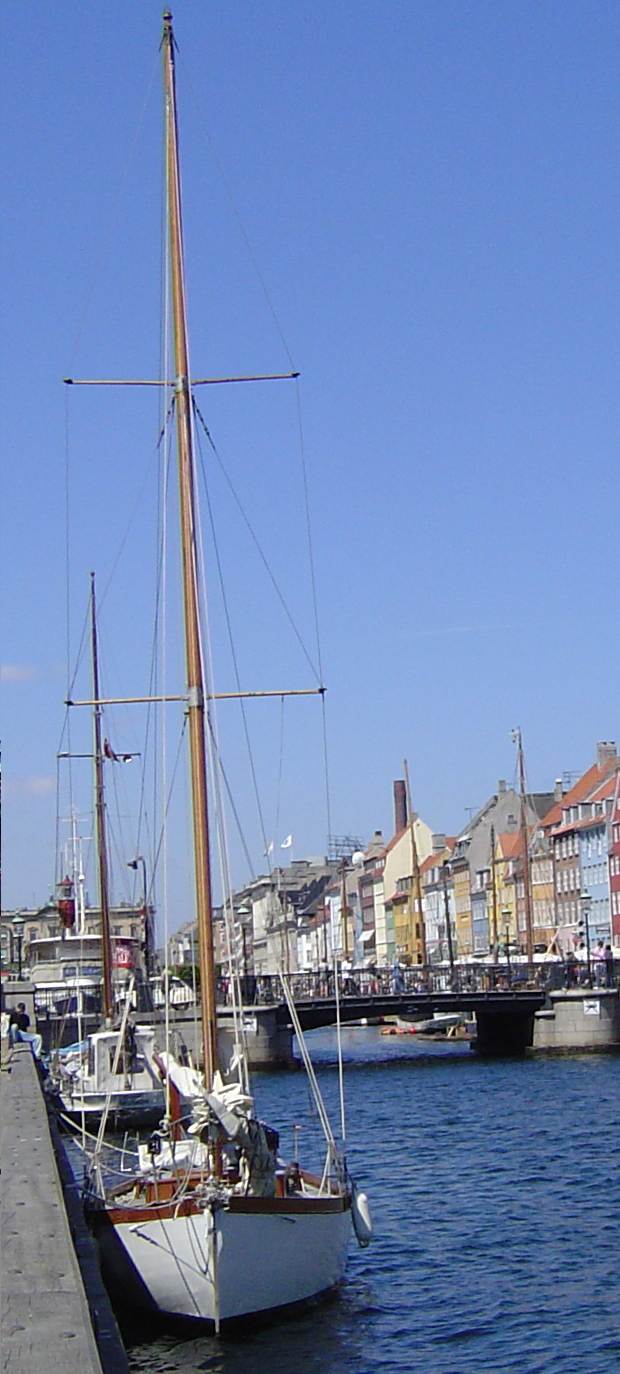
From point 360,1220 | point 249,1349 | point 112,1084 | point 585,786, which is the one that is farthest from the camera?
point 585,786

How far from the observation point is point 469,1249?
30672mm

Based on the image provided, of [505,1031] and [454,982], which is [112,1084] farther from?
[505,1031]

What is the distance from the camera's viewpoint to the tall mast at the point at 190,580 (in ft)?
77.5

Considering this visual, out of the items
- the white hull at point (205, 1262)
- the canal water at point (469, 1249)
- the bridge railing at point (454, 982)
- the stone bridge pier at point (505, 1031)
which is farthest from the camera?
the stone bridge pier at point (505, 1031)

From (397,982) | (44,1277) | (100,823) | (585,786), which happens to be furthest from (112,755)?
(585,786)

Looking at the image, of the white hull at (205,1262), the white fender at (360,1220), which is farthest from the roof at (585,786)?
the white hull at (205,1262)

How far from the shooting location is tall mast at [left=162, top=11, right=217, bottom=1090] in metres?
23.6

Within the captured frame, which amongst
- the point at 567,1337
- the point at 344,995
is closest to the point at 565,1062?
the point at 344,995

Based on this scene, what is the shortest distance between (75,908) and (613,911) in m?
45.2

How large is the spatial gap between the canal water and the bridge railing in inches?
754

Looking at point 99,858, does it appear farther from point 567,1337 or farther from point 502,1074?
point 567,1337

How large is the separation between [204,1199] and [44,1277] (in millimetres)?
7887

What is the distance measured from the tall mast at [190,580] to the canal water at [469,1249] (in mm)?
4077

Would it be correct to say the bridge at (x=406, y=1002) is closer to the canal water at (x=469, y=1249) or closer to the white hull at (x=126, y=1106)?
the canal water at (x=469, y=1249)
